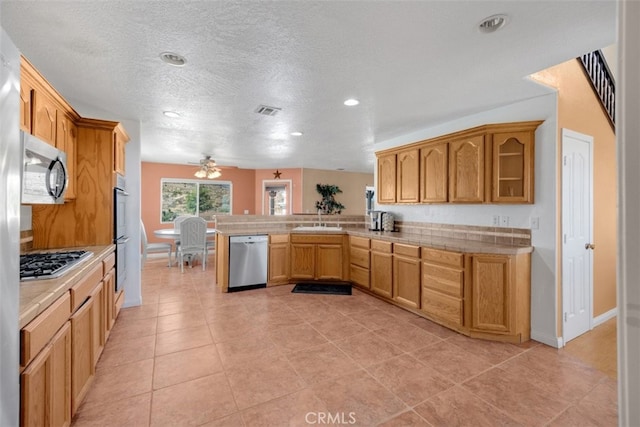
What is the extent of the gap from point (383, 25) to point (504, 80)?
1.38 meters

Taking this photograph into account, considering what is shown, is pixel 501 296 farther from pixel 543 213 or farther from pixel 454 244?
pixel 543 213

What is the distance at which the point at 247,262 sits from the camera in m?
4.30

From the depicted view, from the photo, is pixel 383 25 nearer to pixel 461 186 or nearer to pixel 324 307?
pixel 461 186

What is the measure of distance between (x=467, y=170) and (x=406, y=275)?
53.5 inches

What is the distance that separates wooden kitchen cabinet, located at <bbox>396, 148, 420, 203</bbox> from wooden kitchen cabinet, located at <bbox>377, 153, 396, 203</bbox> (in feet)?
0.24

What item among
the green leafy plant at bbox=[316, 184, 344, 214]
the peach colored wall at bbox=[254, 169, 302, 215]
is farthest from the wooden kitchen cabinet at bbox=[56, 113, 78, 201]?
the green leafy plant at bbox=[316, 184, 344, 214]

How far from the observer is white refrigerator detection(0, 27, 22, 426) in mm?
915

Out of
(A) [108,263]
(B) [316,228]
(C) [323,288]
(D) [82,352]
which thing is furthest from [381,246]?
(D) [82,352]

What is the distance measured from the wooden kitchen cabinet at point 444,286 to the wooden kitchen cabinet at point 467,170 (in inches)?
26.5

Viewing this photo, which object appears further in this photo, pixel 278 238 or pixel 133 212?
pixel 278 238

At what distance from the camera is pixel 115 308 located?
9.49 feet

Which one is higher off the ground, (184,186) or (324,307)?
(184,186)

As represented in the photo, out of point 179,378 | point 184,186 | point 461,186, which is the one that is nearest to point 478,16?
point 461,186

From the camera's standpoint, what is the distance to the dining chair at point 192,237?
546 cm
